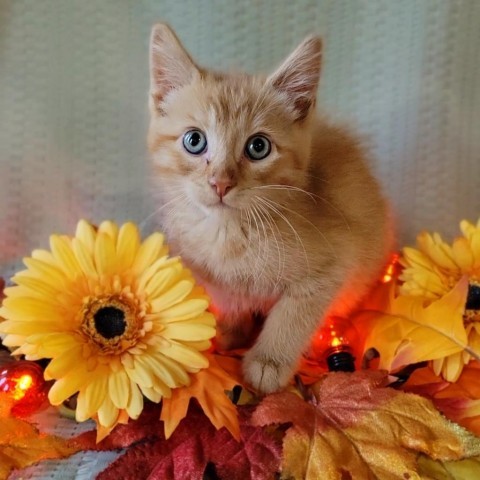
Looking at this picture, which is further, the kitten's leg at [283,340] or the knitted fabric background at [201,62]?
the knitted fabric background at [201,62]

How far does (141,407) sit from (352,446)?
0.23 meters

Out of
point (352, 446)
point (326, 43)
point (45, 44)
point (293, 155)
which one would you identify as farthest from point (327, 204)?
point (45, 44)

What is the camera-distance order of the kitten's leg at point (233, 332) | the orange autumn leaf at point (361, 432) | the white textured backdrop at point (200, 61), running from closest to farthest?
1. the orange autumn leaf at point (361, 432)
2. the kitten's leg at point (233, 332)
3. the white textured backdrop at point (200, 61)

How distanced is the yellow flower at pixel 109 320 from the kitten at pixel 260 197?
0.10 m

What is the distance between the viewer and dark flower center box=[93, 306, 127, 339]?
684 millimetres

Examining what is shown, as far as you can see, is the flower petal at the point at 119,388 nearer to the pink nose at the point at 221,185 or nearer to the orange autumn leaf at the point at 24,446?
the orange autumn leaf at the point at 24,446

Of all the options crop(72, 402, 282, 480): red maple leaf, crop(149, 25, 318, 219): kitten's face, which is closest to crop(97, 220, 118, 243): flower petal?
crop(149, 25, 318, 219): kitten's face

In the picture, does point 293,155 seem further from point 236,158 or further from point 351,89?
point 351,89

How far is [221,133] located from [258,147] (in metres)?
0.05

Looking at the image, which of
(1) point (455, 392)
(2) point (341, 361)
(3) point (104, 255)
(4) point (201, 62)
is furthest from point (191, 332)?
(4) point (201, 62)

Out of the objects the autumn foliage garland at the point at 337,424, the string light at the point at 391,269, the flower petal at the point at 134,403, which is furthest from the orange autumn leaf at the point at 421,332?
the flower petal at the point at 134,403

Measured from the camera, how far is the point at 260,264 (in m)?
0.78

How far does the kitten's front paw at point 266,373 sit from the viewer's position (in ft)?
2.50

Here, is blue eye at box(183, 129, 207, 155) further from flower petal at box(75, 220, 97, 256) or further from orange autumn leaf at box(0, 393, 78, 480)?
orange autumn leaf at box(0, 393, 78, 480)
